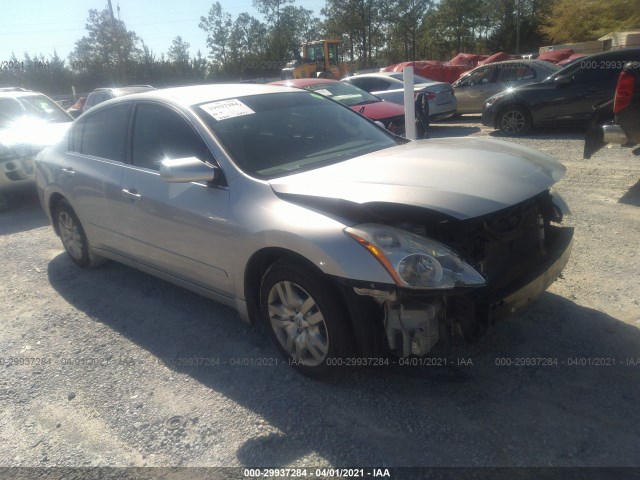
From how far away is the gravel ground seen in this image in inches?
105

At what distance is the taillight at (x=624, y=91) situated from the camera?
5949 mm

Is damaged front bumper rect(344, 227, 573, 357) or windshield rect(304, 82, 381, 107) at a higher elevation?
windshield rect(304, 82, 381, 107)

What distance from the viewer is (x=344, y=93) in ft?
33.7

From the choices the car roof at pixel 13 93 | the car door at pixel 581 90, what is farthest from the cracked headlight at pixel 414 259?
the car roof at pixel 13 93

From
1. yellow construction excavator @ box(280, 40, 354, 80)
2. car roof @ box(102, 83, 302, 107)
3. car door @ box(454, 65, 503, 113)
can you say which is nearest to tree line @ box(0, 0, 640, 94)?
yellow construction excavator @ box(280, 40, 354, 80)

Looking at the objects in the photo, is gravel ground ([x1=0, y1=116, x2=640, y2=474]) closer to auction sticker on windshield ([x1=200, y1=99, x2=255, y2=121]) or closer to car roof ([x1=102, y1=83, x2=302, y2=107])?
auction sticker on windshield ([x1=200, y1=99, x2=255, y2=121])

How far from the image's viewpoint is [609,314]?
12.1 feet

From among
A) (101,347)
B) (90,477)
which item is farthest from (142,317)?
(90,477)

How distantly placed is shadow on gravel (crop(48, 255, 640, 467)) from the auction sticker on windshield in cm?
151

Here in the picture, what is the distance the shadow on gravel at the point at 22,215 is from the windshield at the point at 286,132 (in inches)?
187

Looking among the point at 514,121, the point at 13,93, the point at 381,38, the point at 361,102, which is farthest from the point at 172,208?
the point at 381,38

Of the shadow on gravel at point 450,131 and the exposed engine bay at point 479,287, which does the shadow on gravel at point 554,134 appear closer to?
the shadow on gravel at point 450,131

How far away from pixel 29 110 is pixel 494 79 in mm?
10330

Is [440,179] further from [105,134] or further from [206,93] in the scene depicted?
[105,134]
